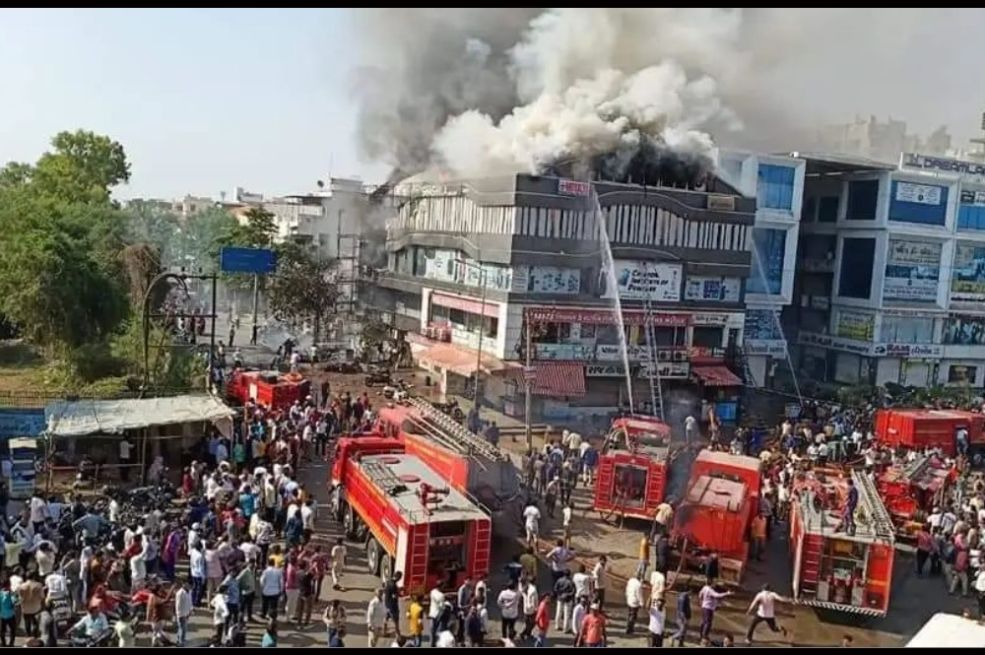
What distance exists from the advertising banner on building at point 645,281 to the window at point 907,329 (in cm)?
1369

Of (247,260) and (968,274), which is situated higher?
(968,274)

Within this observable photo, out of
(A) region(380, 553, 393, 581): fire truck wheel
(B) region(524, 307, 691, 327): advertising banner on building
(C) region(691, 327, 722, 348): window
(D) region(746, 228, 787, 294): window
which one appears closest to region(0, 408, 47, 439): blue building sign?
(A) region(380, 553, 393, 581): fire truck wheel

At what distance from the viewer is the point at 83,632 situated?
472 inches

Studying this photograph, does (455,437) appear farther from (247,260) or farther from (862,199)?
(862,199)

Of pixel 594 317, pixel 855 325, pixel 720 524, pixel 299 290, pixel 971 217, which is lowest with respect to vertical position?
pixel 720 524

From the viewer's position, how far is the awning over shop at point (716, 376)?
118 feet

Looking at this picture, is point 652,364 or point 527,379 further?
point 652,364

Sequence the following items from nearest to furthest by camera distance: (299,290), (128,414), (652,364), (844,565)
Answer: (844,565)
(128,414)
(652,364)
(299,290)

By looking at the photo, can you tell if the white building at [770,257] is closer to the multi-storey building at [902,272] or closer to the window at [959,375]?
the multi-storey building at [902,272]

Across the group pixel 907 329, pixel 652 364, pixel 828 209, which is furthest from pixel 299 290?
pixel 907 329

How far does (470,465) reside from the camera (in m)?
18.7

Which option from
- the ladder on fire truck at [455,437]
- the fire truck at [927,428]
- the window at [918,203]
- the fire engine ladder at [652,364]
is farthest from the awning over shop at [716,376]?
the ladder on fire truck at [455,437]

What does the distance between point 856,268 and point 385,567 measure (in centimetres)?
3632

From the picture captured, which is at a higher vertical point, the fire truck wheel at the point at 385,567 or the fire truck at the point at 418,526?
the fire truck at the point at 418,526
